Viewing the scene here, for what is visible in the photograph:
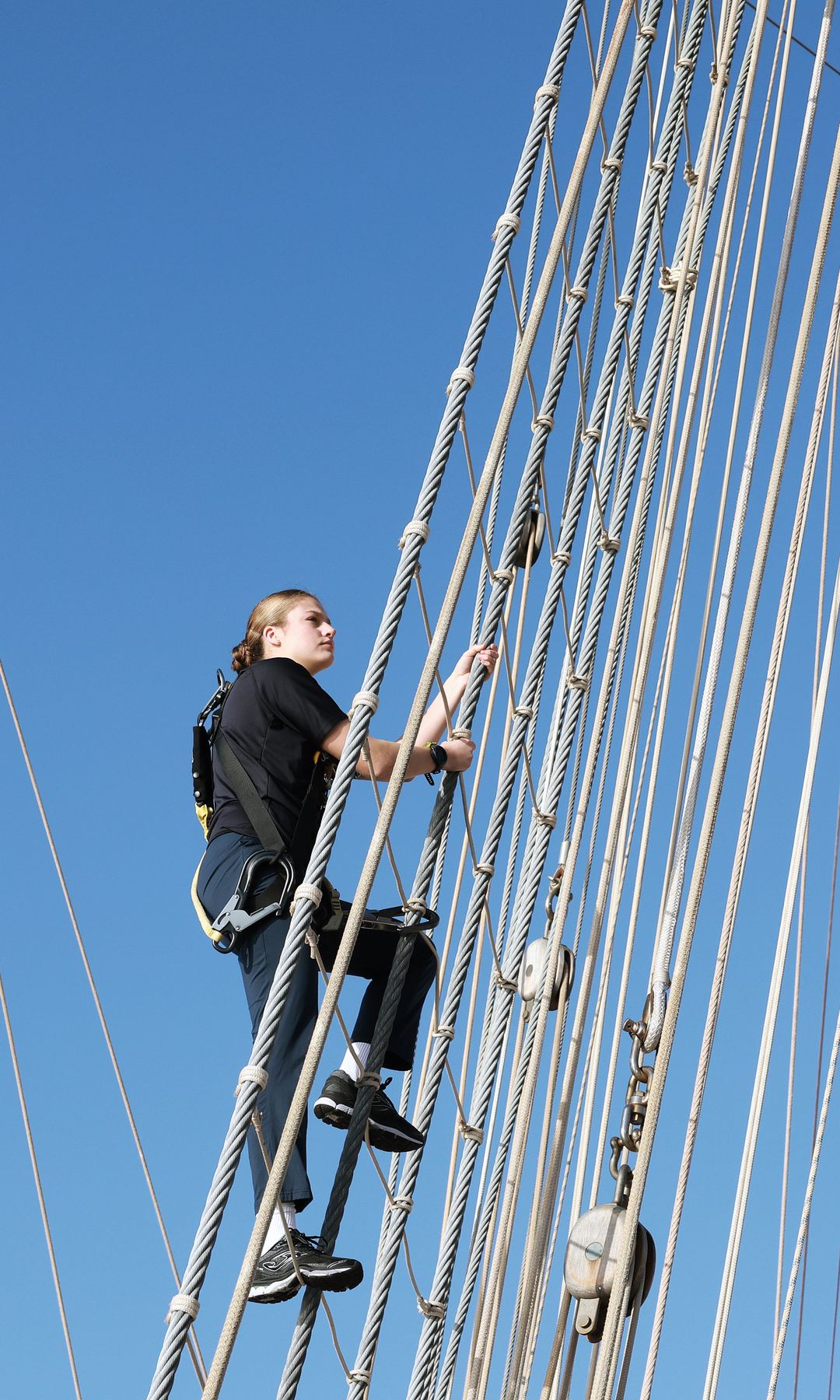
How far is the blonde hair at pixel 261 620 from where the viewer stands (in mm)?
3738

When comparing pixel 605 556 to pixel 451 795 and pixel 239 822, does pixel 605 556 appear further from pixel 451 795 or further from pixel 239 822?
pixel 239 822

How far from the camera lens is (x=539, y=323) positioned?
3.69 m

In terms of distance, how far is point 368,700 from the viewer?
10.4ft

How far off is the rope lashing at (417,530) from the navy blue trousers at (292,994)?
23.8 inches

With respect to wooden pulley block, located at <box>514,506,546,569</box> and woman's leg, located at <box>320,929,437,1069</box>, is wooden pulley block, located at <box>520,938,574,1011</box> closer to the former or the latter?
woman's leg, located at <box>320,929,437,1069</box>

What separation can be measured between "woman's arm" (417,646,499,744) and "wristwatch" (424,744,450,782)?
24 millimetres

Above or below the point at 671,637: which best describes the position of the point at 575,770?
below

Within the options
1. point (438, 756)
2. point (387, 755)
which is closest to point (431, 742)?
point (438, 756)

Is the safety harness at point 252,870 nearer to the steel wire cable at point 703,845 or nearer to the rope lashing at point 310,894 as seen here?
the rope lashing at point 310,894

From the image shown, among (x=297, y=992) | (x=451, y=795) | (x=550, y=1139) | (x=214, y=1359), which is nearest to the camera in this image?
(x=214, y=1359)

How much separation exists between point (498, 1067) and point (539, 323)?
144 centimetres

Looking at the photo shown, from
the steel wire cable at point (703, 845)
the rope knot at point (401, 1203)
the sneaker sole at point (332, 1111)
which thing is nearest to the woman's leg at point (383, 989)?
the sneaker sole at point (332, 1111)

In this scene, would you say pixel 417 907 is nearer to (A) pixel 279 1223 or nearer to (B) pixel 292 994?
(B) pixel 292 994

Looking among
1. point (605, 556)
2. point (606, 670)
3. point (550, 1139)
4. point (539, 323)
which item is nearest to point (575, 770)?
point (606, 670)
